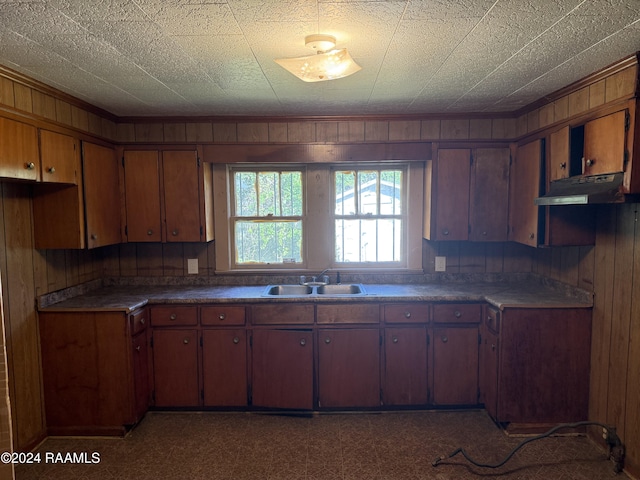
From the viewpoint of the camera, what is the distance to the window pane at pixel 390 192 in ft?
11.6

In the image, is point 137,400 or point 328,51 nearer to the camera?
point 328,51

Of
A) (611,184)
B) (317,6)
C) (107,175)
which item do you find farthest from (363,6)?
(107,175)

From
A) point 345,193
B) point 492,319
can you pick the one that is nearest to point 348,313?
point 492,319

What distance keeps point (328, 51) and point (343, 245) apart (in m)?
2.00

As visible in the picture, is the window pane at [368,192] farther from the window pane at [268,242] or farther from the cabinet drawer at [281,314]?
the cabinet drawer at [281,314]

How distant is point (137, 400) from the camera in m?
2.80

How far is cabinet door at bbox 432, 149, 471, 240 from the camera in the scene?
10.6 ft

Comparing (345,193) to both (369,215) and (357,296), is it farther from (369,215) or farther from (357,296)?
(357,296)

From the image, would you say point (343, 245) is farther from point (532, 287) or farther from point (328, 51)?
point (328, 51)

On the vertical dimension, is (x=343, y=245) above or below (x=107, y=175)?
below

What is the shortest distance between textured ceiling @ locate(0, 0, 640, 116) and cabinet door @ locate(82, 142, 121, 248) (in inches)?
17.5

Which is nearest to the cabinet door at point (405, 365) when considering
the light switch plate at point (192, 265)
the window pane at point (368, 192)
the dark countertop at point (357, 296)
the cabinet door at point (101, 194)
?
the dark countertop at point (357, 296)

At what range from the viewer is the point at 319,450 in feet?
8.31

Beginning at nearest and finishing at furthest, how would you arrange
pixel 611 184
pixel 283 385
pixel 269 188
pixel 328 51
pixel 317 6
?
pixel 317 6 < pixel 328 51 < pixel 611 184 < pixel 283 385 < pixel 269 188
